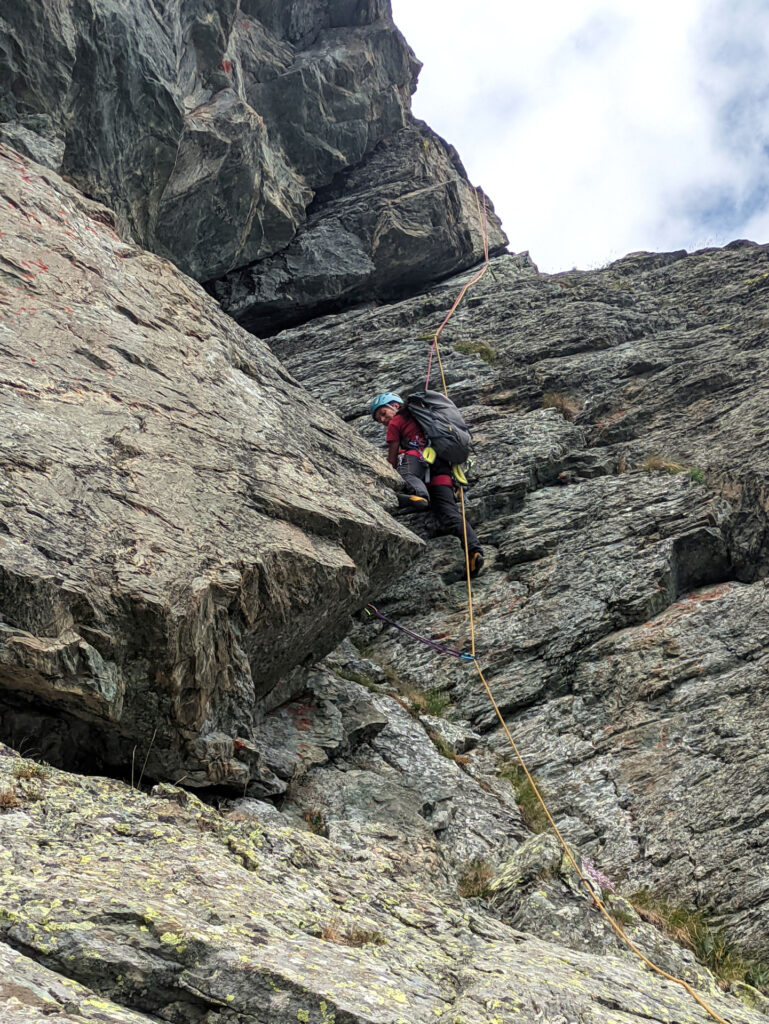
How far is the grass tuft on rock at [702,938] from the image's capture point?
7.43 meters

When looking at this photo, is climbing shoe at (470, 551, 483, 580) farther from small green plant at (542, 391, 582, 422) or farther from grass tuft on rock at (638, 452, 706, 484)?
small green plant at (542, 391, 582, 422)

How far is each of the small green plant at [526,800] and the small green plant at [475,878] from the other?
1327 mm

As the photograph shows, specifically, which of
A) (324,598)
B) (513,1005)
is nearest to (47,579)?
(324,598)

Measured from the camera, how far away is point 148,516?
8.16m

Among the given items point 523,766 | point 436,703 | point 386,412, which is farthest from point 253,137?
point 523,766

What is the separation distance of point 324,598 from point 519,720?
141 inches

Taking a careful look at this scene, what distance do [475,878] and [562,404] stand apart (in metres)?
11.5

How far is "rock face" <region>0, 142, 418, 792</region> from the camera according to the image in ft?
23.3

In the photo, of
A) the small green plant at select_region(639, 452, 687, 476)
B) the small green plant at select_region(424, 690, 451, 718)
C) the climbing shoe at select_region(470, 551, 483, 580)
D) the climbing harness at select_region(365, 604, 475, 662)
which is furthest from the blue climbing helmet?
the small green plant at select_region(424, 690, 451, 718)

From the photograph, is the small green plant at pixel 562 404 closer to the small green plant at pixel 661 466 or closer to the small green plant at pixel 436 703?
the small green plant at pixel 661 466

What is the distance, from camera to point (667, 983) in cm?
659

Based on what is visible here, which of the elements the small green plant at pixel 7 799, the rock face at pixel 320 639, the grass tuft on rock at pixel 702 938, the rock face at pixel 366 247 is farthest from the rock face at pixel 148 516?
the rock face at pixel 366 247

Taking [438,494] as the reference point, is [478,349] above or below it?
above

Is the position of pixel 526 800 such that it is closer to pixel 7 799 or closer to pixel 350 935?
pixel 350 935
